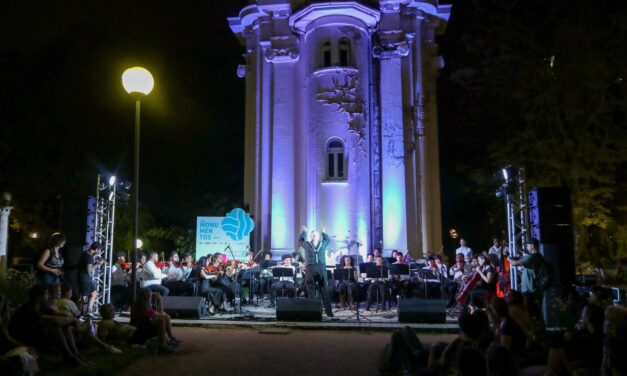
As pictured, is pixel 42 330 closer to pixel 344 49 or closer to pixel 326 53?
pixel 326 53

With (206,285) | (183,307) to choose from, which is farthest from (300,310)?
(206,285)

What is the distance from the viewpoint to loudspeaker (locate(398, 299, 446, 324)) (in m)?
12.7

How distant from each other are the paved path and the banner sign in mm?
7927

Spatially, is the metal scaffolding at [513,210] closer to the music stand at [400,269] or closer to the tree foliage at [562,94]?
the music stand at [400,269]

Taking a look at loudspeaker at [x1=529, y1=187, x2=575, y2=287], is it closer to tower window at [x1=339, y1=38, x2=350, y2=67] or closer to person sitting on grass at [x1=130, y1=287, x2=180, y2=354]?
person sitting on grass at [x1=130, y1=287, x2=180, y2=354]

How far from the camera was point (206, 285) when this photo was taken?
1509 cm

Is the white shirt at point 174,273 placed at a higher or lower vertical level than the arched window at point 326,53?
lower

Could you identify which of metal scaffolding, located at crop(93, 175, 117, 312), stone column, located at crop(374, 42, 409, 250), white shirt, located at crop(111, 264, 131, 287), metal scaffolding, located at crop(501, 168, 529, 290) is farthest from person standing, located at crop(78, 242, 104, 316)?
stone column, located at crop(374, 42, 409, 250)

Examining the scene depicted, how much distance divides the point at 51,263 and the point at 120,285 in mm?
2836

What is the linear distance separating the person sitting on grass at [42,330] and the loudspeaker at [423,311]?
6956 millimetres

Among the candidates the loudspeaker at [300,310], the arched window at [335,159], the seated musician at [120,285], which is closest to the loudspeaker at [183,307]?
the loudspeaker at [300,310]

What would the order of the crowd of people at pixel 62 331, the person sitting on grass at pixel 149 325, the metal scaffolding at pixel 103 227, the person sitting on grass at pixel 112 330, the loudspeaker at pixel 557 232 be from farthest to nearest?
the metal scaffolding at pixel 103 227 → the loudspeaker at pixel 557 232 → the person sitting on grass at pixel 112 330 → the person sitting on grass at pixel 149 325 → the crowd of people at pixel 62 331

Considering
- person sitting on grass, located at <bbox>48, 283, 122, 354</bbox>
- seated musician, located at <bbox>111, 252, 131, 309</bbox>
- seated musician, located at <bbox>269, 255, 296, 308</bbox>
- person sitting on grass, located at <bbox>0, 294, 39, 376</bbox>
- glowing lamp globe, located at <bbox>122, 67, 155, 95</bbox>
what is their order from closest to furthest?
1. person sitting on grass, located at <bbox>0, 294, 39, 376</bbox>
2. person sitting on grass, located at <bbox>48, 283, 122, 354</bbox>
3. glowing lamp globe, located at <bbox>122, 67, 155, 95</bbox>
4. seated musician, located at <bbox>111, 252, 131, 309</bbox>
5. seated musician, located at <bbox>269, 255, 296, 308</bbox>

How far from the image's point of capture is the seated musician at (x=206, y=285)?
14990 millimetres
